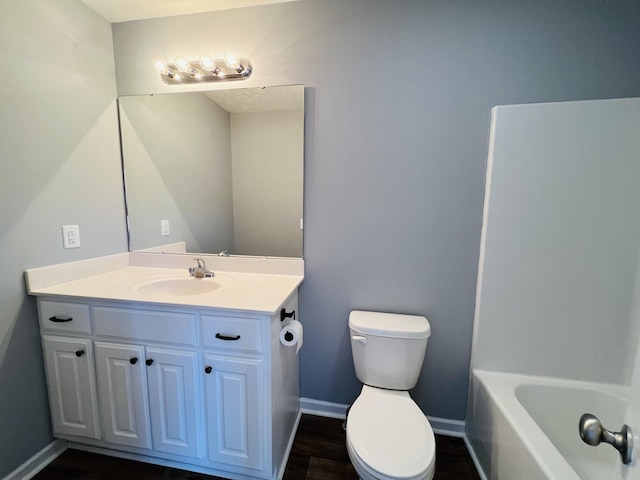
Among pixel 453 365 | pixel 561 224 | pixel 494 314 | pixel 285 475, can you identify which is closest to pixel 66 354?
pixel 285 475

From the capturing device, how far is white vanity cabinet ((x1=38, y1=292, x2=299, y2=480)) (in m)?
1.15

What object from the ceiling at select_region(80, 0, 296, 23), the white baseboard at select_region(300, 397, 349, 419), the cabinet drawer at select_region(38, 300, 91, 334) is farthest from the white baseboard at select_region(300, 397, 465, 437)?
the ceiling at select_region(80, 0, 296, 23)

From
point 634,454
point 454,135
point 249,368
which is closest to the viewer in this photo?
point 634,454

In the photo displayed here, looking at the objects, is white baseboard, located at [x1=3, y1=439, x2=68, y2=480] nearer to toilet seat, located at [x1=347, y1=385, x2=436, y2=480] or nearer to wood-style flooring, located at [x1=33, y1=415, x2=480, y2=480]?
wood-style flooring, located at [x1=33, y1=415, x2=480, y2=480]

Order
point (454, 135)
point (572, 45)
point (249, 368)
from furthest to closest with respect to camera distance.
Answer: point (454, 135) < point (572, 45) < point (249, 368)

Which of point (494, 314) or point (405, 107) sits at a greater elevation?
point (405, 107)

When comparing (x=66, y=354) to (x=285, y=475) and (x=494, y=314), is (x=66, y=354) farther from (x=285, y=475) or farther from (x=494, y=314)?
(x=494, y=314)

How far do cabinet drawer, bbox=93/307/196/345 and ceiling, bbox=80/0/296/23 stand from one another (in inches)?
63.9

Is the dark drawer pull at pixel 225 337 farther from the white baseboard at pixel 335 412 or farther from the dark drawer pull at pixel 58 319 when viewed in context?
the white baseboard at pixel 335 412

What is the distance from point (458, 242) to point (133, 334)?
167cm

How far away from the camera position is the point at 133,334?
1230mm

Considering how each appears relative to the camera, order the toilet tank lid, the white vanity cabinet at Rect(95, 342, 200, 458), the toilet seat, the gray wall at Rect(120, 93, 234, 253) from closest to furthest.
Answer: the toilet seat < the white vanity cabinet at Rect(95, 342, 200, 458) < the toilet tank lid < the gray wall at Rect(120, 93, 234, 253)

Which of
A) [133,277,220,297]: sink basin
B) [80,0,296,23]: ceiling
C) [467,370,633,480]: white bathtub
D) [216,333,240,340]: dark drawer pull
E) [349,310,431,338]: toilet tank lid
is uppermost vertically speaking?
[80,0,296,23]: ceiling

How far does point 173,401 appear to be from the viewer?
1243 millimetres
